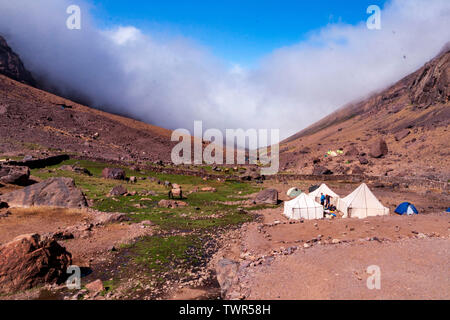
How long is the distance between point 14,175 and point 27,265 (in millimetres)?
16940

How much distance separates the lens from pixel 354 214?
21828 millimetres

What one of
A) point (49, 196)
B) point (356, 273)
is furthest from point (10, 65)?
point (356, 273)

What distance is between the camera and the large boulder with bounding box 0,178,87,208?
18609 millimetres

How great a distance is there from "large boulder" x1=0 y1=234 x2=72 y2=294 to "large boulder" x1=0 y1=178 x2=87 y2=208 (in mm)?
9775

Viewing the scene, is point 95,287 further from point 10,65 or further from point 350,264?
point 10,65

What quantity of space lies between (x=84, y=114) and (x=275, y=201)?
5903cm

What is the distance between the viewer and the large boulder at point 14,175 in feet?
74.5

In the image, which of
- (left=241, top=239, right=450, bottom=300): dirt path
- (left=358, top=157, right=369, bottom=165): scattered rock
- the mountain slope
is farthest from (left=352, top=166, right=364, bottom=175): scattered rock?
(left=241, top=239, right=450, bottom=300): dirt path

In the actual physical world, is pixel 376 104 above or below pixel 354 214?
above

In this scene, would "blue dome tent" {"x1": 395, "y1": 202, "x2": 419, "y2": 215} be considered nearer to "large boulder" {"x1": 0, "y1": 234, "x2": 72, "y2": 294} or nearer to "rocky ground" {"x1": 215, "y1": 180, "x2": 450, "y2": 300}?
"rocky ground" {"x1": 215, "y1": 180, "x2": 450, "y2": 300}

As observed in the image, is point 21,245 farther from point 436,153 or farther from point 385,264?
point 436,153

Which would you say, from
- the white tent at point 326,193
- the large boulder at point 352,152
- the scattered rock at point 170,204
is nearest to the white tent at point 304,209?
the white tent at point 326,193

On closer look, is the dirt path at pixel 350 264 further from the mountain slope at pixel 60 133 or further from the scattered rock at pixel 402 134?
the scattered rock at pixel 402 134
